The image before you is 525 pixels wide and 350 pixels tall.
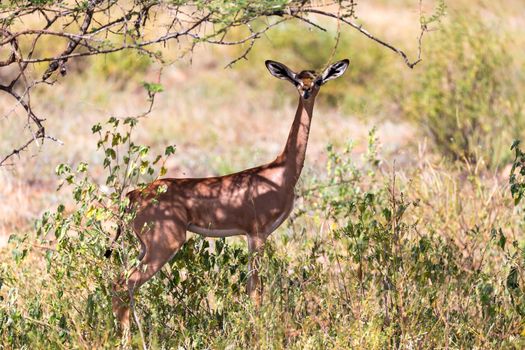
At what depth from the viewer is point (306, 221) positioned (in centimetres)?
795

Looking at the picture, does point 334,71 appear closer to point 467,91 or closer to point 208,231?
point 208,231

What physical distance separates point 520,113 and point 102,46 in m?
8.76

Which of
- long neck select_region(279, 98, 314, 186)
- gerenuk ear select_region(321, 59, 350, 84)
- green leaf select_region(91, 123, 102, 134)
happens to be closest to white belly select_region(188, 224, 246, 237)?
long neck select_region(279, 98, 314, 186)

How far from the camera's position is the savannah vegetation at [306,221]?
5414mm

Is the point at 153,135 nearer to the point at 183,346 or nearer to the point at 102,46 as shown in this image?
the point at 183,346

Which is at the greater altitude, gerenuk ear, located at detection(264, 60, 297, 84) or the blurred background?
the blurred background

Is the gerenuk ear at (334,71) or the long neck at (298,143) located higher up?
the gerenuk ear at (334,71)

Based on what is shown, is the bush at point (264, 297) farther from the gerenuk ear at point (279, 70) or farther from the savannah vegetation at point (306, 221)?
the gerenuk ear at point (279, 70)

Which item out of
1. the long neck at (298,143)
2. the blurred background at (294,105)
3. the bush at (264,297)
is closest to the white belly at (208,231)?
the bush at (264,297)

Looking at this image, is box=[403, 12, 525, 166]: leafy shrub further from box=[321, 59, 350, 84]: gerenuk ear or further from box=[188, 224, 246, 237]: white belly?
box=[188, 224, 246, 237]: white belly

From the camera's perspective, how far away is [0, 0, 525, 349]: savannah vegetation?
541 cm

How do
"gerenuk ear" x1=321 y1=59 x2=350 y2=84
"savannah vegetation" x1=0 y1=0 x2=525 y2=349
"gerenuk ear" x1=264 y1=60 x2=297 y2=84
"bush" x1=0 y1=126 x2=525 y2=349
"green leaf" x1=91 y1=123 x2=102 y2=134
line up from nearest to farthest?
"green leaf" x1=91 y1=123 x2=102 y2=134, "bush" x1=0 y1=126 x2=525 y2=349, "savannah vegetation" x1=0 y1=0 x2=525 y2=349, "gerenuk ear" x1=264 y1=60 x2=297 y2=84, "gerenuk ear" x1=321 y1=59 x2=350 y2=84

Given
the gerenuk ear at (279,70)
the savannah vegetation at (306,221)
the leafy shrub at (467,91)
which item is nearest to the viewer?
the savannah vegetation at (306,221)

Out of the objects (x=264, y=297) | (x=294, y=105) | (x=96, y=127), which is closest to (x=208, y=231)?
(x=264, y=297)
